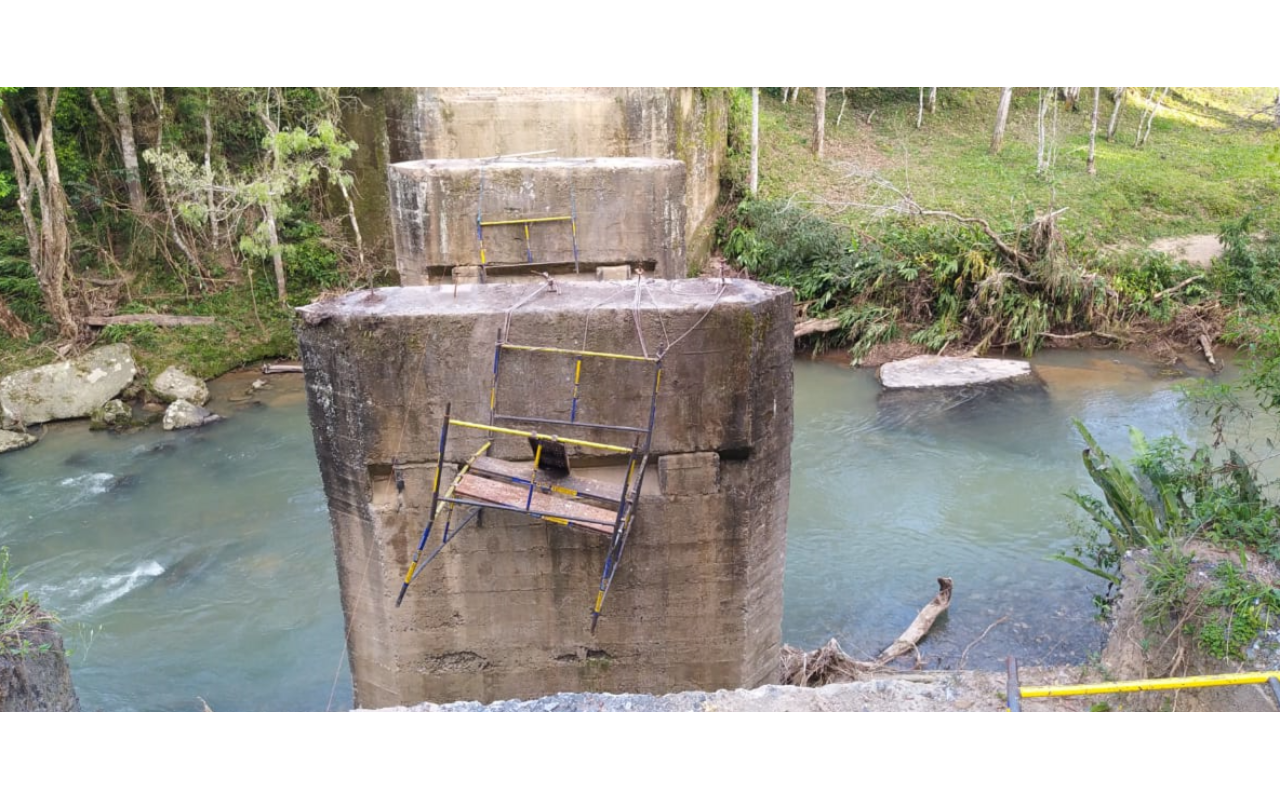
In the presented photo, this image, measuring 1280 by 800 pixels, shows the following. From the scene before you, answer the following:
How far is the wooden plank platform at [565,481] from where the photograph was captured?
19.6 ft

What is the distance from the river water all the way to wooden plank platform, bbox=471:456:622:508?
170 inches

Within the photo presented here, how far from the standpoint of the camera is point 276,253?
18.5 m

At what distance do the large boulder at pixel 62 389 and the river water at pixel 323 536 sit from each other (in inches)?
25.0

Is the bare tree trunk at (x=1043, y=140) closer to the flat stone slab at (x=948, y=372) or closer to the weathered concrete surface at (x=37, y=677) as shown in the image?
the flat stone slab at (x=948, y=372)

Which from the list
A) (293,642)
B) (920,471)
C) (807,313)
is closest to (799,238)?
(807,313)

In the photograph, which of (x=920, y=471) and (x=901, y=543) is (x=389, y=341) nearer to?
(x=901, y=543)

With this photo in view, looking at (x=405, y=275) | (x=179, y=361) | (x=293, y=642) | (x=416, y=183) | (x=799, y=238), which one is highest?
(x=416, y=183)

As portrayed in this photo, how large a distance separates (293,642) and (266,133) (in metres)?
13.7

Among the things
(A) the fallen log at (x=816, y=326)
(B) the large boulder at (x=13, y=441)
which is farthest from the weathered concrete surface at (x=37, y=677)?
(A) the fallen log at (x=816, y=326)

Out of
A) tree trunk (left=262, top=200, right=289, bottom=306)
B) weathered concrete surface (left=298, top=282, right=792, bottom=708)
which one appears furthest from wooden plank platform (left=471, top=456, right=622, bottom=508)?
tree trunk (left=262, top=200, right=289, bottom=306)

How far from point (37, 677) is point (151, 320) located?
14.7 m

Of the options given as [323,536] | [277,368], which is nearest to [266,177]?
[277,368]

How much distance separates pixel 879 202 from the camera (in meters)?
22.9

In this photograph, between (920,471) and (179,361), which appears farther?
(179,361)
